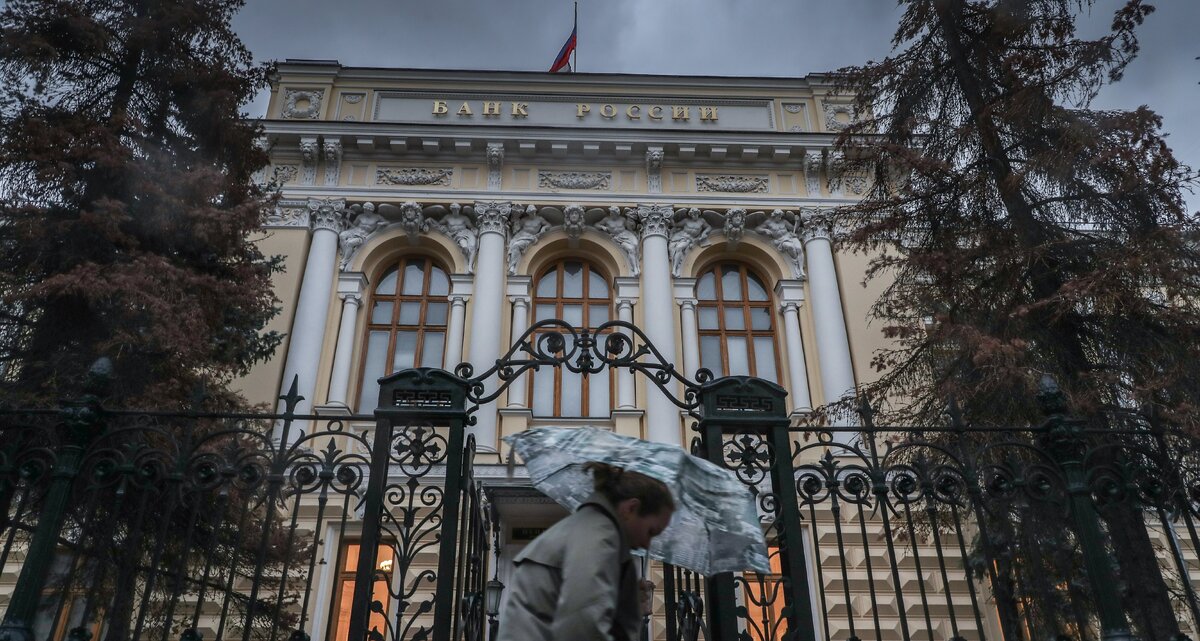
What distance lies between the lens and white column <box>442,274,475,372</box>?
15.1 m

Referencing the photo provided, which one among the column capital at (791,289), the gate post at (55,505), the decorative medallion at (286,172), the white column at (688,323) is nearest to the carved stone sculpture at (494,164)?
the decorative medallion at (286,172)

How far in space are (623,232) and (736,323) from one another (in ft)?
9.91

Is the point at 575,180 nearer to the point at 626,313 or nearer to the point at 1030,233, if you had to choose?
the point at 626,313

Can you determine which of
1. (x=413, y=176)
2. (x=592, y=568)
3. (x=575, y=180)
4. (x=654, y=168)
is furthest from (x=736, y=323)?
(x=592, y=568)

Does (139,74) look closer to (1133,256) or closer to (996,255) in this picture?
(996,255)

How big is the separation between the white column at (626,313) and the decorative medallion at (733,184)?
114 inches

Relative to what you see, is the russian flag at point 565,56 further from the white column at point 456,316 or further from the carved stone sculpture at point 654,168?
the white column at point 456,316

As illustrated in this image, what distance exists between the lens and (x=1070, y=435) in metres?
5.29

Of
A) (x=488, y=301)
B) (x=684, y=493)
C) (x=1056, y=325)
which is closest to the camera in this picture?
(x=684, y=493)

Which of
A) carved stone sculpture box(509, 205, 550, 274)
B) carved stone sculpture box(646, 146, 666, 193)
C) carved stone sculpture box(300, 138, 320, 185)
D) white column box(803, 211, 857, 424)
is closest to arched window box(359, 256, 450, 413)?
carved stone sculpture box(509, 205, 550, 274)

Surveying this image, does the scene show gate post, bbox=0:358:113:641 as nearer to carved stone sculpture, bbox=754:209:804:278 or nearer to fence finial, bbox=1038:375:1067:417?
fence finial, bbox=1038:375:1067:417

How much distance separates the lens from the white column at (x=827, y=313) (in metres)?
15.0

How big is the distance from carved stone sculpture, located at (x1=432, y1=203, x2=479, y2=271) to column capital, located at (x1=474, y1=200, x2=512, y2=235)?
0.67ft

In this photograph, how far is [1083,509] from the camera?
5.16m
